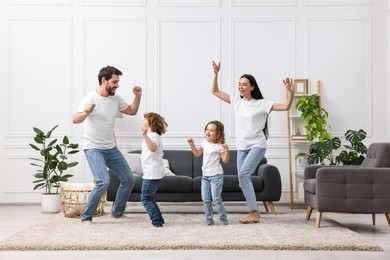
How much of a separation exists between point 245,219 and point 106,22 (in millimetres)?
3458

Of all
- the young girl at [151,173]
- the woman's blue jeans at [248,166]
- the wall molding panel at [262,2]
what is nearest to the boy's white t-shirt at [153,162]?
the young girl at [151,173]

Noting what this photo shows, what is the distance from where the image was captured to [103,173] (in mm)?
5656

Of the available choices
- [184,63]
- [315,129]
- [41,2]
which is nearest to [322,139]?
[315,129]

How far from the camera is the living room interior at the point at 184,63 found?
8031 mm

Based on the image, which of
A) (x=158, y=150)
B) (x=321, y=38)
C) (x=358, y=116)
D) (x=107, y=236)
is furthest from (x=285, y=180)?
(x=107, y=236)

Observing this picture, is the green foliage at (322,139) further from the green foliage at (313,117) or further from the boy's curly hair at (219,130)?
the boy's curly hair at (219,130)

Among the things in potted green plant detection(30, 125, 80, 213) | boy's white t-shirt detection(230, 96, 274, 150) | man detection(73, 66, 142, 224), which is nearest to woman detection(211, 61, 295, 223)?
boy's white t-shirt detection(230, 96, 274, 150)

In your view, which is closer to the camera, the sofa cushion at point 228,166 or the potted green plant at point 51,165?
the potted green plant at point 51,165

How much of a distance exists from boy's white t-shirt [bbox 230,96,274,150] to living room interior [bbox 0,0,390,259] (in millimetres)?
2196

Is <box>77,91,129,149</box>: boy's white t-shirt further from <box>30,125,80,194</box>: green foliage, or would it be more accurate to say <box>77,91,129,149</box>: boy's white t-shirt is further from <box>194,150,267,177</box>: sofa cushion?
<box>194,150,267,177</box>: sofa cushion

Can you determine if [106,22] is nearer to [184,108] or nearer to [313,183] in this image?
[184,108]

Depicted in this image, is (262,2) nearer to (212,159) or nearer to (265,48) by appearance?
(265,48)

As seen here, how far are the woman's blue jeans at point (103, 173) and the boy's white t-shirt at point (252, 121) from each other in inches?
43.4

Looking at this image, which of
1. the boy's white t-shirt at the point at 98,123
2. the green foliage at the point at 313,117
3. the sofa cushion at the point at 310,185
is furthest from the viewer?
the green foliage at the point at 313,117
